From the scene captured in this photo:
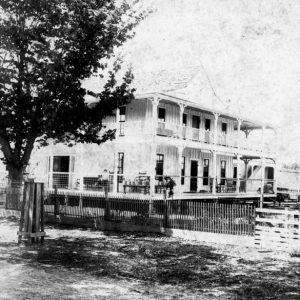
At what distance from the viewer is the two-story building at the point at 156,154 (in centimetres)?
2730

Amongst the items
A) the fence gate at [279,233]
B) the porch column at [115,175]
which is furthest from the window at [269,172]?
the fence gate at [279,233]

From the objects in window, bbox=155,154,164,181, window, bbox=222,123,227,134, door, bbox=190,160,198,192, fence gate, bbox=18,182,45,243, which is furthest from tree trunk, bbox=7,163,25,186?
window, bbox=222,123,227,134

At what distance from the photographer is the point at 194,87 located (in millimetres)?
33125

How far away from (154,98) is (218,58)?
154ft

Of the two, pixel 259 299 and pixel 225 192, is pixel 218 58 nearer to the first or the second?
pixel 225 192

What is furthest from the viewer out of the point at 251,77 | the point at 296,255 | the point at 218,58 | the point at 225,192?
the point at 251,77

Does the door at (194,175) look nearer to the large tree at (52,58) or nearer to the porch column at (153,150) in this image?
the porch column at (153,150)

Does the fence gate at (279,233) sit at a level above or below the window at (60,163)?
below

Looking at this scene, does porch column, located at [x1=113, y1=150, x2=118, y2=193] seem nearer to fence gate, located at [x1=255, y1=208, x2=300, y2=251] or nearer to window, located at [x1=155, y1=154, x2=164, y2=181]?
window, located at [x1=155, y1=154, x2=164, y2=181]

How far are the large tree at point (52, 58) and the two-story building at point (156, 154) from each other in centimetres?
542

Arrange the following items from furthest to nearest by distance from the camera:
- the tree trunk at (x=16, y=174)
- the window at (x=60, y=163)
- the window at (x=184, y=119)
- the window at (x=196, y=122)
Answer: the window at (x=60, y=163)
the window at (x=196, y=122)
the window at (x=184, y=119)
the tree trunk at (x=16, y=174)

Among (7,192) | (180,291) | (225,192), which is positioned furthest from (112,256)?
(225,192)

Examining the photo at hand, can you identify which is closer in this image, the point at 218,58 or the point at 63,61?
the point at 63,61

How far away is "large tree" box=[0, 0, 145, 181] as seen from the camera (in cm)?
1975
